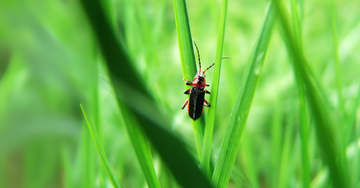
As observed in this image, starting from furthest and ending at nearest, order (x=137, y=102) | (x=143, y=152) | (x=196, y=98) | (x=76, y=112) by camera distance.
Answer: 1. (x=76, y=112)
2. (x=196, y=98)
3. (x=143, y=152)
4. (x=137, y=102)

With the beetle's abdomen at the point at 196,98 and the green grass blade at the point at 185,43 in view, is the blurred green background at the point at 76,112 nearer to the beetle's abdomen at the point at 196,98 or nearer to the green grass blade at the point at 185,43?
the beetle's abdomen at the point at 196,98

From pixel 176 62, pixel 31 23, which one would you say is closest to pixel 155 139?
pixel 31 23

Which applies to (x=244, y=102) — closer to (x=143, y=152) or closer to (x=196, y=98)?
(x=143, y=152)

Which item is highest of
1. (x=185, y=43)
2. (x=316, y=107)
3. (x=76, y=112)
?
(x=76, y=112)

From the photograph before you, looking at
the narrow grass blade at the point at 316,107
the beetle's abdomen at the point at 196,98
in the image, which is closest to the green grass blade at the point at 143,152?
the narrow grass blade at the point at 316,107

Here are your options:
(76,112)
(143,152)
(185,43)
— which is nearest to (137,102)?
(143,152)

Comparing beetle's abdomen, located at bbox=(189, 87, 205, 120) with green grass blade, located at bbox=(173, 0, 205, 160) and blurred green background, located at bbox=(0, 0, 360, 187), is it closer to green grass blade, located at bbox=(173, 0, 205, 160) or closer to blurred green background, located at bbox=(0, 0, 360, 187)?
blurred green background, located at bbox=(0, 0, 360, 187)

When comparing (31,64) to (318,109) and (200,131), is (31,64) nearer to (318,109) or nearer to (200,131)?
(200,131)
